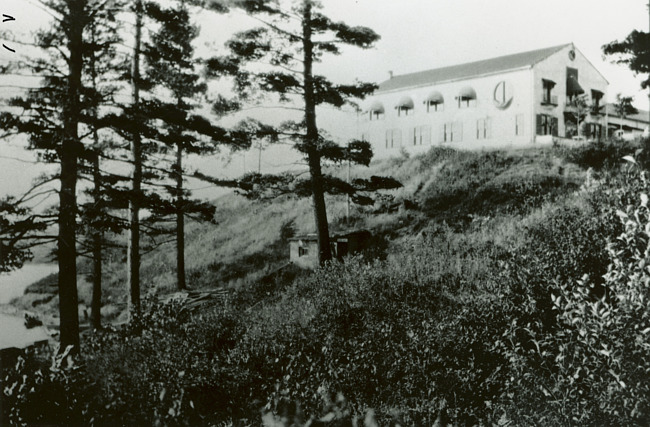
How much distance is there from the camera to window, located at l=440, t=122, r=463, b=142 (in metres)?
38.7

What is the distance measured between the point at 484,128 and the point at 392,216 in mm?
14647

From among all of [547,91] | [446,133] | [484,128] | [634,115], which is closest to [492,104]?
[484,128]

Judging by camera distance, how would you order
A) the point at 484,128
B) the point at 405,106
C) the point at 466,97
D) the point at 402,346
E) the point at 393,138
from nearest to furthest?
the point at 402,346, the point at 484,128, the point at 466,97, the point at 405,106, the point at 393,138

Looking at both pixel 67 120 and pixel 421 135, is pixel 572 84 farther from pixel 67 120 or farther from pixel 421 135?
pixel 67 120

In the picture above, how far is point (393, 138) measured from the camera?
42.3 m

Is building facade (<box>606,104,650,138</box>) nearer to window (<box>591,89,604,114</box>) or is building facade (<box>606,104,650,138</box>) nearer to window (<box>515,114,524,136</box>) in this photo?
window (<box>591,89,604,114</box>)

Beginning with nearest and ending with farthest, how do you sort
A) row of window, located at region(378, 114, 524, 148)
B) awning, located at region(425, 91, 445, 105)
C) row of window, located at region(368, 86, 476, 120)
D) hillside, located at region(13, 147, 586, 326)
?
hillside, located at region(13, 147, 586, 326)
row of window, located at region(378, 114, 524, 148)
row of window, located at region(368, 86, 476, 120)
awning, located at region(425, 91, 445, 105)

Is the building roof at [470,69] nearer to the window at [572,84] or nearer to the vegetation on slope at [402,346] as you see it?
the window at [572,84]

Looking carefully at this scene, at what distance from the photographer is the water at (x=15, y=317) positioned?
66.0ft

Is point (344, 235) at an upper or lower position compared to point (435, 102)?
lower

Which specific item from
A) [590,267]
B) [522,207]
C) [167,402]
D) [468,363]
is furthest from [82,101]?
[522,207]

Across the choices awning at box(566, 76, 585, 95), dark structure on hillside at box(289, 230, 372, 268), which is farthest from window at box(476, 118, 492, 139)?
dark structure on hillside at box(289, 230, 372, 268)

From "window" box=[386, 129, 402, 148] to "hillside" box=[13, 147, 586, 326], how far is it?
17.7 ft

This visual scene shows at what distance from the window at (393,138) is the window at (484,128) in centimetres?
636
